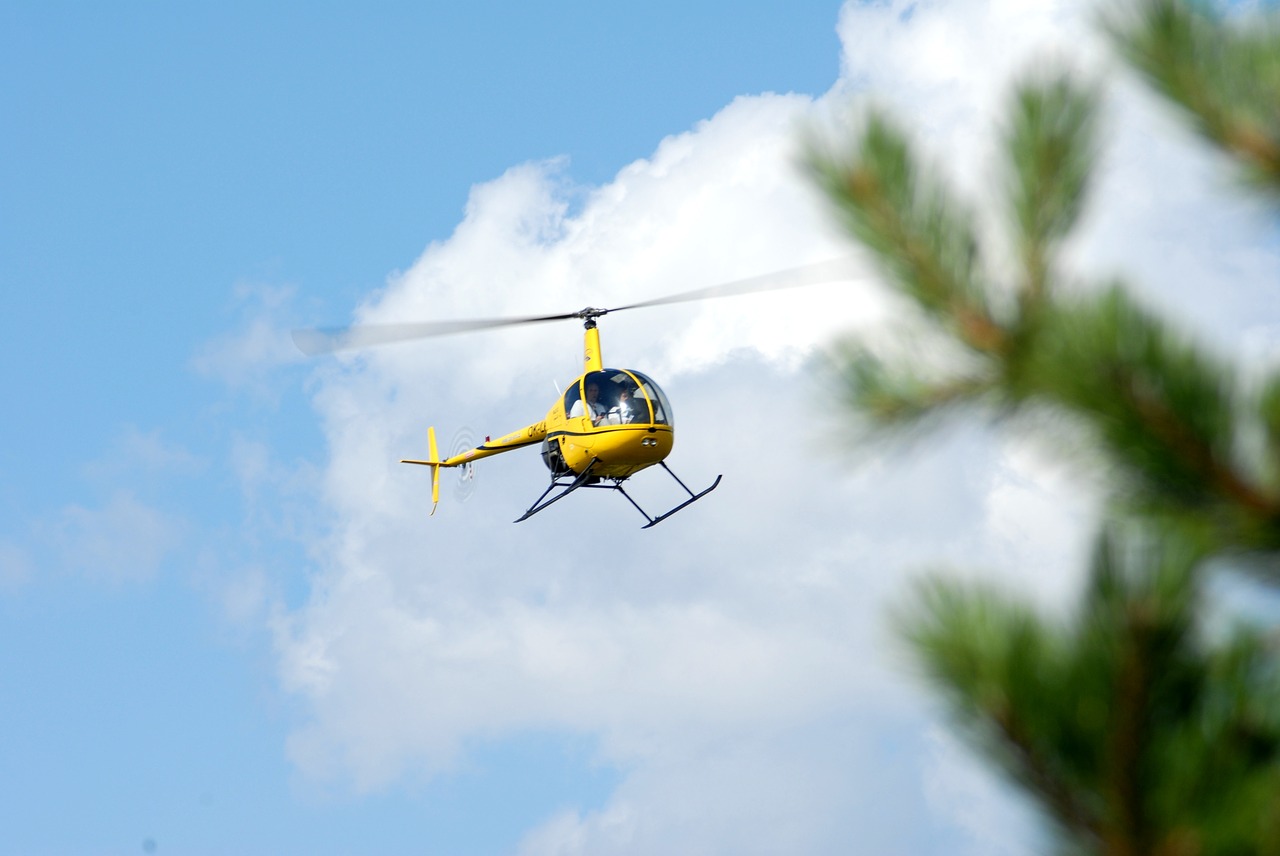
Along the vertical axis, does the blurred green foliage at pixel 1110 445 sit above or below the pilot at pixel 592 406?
below

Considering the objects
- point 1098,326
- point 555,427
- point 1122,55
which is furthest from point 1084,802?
point 555,427

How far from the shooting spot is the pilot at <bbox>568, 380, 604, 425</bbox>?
31219 millimetres

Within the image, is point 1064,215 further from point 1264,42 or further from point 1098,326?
point 1264,42

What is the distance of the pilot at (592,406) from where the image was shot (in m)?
31.2

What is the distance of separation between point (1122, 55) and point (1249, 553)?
1.59m

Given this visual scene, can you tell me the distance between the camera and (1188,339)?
176 inches

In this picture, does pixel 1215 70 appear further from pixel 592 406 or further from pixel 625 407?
pixel 592 406

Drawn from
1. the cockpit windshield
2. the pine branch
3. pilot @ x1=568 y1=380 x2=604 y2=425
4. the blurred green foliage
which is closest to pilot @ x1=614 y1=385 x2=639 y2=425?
the cockpit windshield

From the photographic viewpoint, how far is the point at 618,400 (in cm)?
3112

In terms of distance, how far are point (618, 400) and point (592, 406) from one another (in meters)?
0.58

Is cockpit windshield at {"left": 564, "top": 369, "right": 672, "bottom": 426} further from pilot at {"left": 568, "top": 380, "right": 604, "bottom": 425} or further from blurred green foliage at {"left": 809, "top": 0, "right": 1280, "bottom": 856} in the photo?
blurred green foliage at {"left": 809, "top": 0, "right": 1280, "bottom": 856}

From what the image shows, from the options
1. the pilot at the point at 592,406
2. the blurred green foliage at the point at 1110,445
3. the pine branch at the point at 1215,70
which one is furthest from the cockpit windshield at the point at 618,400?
the pine branch at the point at 1215,70

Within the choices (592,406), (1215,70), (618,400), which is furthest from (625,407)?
(1215,70)

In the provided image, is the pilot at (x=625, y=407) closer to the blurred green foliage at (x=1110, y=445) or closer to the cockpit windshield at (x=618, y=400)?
the cockpit windshield at (x=618, y=400)
